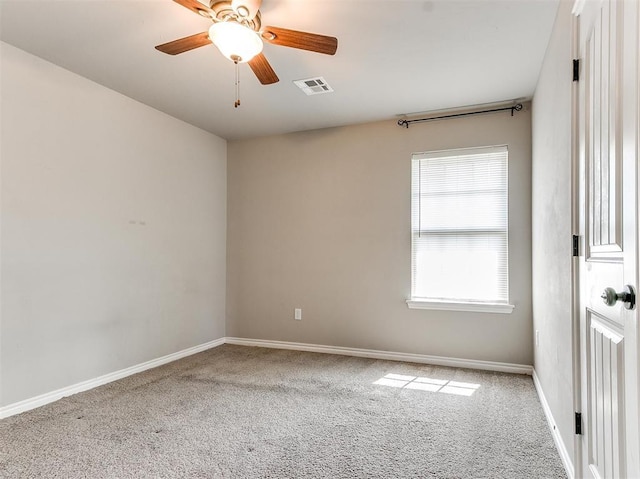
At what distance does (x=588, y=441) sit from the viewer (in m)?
1.60

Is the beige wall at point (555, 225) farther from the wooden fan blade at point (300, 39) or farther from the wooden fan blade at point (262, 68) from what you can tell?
the wooden fan blade at point (262, 68)

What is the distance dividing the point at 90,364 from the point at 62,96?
6.93ft

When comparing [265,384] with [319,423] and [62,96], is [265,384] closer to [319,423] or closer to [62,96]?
[319,423]

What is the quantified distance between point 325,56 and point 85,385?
3.12m

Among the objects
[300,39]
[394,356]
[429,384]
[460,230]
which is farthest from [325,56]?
[394,356]

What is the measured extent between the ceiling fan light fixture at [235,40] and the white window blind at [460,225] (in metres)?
2.33

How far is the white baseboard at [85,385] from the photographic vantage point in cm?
263

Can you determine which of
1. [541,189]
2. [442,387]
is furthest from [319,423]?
[541,189]

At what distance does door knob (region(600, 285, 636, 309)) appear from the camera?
3.60 ft

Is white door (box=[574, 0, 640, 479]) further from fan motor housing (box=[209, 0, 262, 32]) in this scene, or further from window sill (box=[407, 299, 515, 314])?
window sill (box=[407, 299, 515, 314])

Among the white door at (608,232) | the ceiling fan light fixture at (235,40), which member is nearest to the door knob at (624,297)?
the white door at (608,232)

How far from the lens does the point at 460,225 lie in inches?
150

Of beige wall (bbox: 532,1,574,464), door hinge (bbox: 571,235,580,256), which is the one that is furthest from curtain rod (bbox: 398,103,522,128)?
door hinge (bbox: 571,235,580,256)

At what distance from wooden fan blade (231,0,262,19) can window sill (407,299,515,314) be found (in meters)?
2.90
